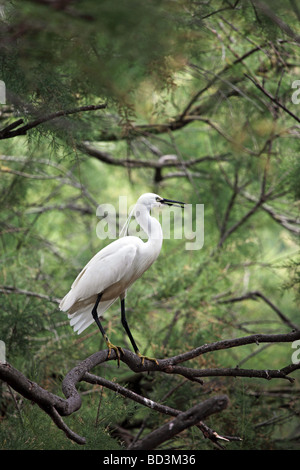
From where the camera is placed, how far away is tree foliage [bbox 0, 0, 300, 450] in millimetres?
1329

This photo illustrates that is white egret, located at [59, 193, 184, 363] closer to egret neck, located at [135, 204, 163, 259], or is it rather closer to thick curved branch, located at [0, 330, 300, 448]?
egret neck, located at [135, 204, 163, 259]

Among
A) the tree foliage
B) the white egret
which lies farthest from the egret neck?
the tree foliage

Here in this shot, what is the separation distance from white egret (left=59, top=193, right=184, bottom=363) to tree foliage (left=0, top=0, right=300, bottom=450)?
22cm

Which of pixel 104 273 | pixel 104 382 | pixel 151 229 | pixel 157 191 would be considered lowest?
pixel 104 382

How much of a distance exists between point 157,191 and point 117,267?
1928 mm

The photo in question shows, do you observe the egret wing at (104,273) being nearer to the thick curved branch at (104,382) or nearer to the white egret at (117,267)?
the white egret at (117,267)

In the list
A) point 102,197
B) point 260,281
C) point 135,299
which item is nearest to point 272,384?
point 135,299

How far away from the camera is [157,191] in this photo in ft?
11.5

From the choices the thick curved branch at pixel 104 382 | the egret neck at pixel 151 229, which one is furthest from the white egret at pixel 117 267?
the thick curved branch at pixel 104 382

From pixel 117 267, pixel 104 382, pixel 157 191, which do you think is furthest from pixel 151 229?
pixel 157 191

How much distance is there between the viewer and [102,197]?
397 centimetres

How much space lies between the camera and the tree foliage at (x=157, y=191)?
4.36ft

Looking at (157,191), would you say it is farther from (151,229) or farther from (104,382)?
(104,382)

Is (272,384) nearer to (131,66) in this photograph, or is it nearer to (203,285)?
(203,285)
